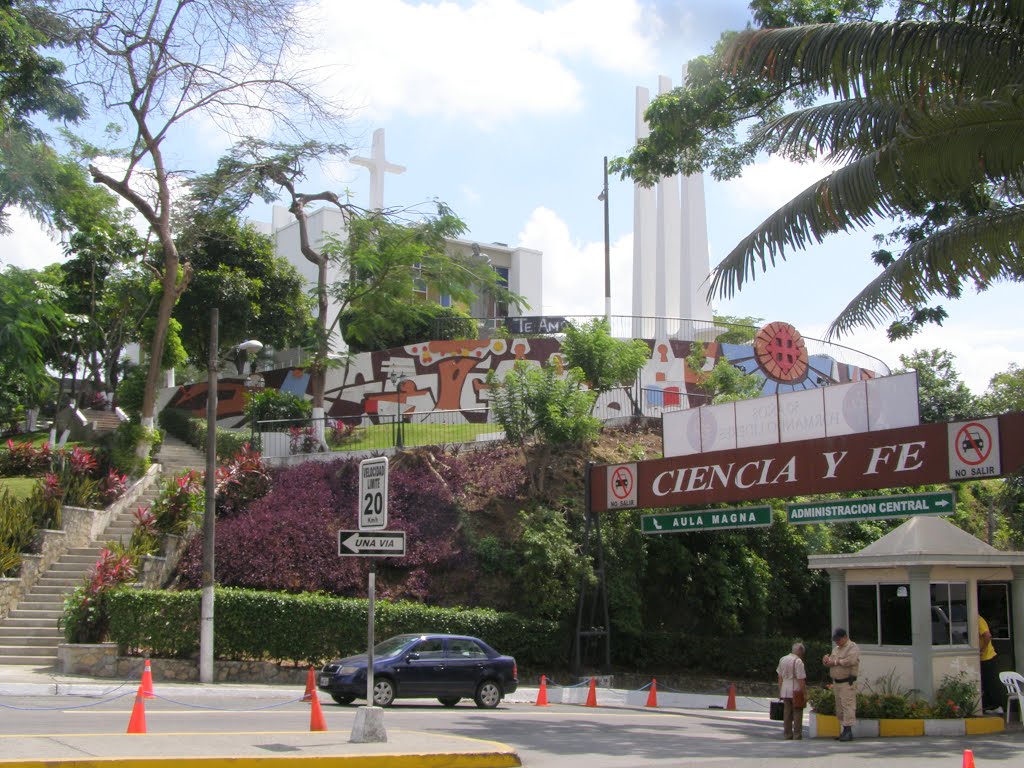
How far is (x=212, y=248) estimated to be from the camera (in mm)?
44188

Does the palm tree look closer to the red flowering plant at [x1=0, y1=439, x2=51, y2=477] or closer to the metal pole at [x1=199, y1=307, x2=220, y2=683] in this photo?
the metal pole at [x1=199, y1=307, x2=220, y2=683]

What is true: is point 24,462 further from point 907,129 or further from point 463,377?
point 907,129

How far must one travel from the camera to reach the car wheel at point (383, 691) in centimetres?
1911

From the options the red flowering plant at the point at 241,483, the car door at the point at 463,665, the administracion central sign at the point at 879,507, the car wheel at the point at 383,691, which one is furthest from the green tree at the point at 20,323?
the administracion central sign at the point at 879,507

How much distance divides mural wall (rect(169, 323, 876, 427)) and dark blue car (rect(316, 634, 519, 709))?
52.9 feet

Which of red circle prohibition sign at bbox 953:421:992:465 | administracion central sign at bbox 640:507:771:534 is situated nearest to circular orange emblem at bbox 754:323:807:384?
administracion central sign at bbox 640:507:771:534

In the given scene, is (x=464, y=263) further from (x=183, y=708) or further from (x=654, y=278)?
(x=183, y=708)

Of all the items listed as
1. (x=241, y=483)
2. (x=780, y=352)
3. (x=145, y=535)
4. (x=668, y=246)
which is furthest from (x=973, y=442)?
(x=668, y=246)

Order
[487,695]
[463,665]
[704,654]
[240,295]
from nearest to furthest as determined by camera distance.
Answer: [463,665] → [487,695] → [704,654] → [240,295]

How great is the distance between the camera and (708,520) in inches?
909

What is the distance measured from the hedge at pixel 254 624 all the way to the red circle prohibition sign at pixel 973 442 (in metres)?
11.9

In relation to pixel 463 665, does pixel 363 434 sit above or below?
above

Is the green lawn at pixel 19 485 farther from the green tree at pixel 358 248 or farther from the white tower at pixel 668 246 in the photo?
the white tower at pixel 668 246

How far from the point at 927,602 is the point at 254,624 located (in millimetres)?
13417
